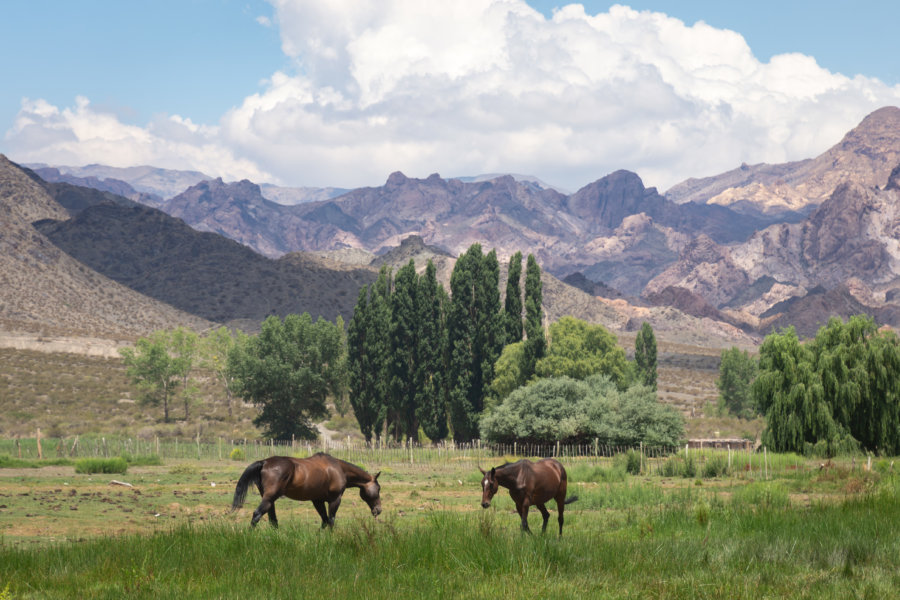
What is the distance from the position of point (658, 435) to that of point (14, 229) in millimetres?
158198

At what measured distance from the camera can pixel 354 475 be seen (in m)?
16.6

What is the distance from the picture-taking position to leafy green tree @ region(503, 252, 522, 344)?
65000mm

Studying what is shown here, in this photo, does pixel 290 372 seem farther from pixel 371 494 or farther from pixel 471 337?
pixel 371 494

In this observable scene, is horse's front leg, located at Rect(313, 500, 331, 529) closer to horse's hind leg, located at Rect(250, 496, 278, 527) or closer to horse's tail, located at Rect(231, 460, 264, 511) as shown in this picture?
horse's hind leg, located at Rect(250, 496, 278, 527)

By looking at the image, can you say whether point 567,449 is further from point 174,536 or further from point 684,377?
point 684,377

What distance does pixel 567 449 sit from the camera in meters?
45.5

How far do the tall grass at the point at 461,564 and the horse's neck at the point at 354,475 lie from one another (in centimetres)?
298

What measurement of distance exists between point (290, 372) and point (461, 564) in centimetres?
5885

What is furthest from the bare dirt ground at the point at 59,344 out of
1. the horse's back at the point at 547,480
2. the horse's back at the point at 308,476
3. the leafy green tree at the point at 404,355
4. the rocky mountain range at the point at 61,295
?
the horse's back at the point at 547,480

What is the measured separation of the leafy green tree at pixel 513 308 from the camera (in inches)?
2559

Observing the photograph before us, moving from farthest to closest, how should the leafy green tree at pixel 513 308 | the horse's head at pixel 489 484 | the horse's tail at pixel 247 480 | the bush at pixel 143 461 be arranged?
the leafy green tree at pixel 513 308 → the bush at pixel 143 461 → the horse's tail at pixel 247 480 → the horse's head at pixel 489 484

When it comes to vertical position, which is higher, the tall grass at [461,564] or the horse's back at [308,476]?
the horse's back at [308,476]

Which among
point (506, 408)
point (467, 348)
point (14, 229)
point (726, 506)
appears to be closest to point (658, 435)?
point (506, 408)

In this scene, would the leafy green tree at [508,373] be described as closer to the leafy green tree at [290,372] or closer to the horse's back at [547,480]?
the leafy green tree at [290,372]
